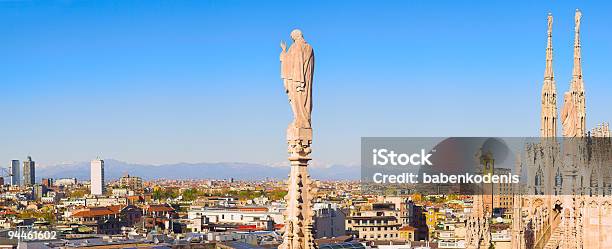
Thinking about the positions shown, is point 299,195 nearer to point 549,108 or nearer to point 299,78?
point 299,78

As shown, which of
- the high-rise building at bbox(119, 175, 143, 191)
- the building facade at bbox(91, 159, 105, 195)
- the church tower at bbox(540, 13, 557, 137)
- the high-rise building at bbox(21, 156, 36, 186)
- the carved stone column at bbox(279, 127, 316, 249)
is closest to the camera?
the carved stone column at bbox(279, 127, 316, 249)

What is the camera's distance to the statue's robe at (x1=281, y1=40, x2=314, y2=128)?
601 centimetres

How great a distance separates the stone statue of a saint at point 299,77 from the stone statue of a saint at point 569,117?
9.34 meters

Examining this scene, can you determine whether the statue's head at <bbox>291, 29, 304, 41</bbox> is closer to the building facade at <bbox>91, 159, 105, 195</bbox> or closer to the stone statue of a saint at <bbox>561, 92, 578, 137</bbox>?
the stone statue of a saint at <bbox>561, 92, 578, 137</bbox>

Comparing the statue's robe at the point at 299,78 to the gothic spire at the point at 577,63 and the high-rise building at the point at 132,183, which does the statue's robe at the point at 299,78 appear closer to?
the gothic spire at the point at 577,63

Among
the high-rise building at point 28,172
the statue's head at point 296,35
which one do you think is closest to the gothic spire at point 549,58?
the statue's head at point 296,35

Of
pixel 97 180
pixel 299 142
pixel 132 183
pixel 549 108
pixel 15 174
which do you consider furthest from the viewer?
pixel 15 174

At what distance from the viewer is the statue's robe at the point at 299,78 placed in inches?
237

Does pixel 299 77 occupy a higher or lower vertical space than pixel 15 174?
higher

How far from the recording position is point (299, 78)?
6016 mm

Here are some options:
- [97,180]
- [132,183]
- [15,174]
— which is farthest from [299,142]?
[15,174]

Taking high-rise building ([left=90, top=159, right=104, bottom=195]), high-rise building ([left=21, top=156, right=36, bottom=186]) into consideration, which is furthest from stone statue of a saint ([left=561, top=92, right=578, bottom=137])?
Result: high-rise building ([left=21, top=156, right=36, bottom=186])

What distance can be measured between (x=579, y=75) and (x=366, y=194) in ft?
303

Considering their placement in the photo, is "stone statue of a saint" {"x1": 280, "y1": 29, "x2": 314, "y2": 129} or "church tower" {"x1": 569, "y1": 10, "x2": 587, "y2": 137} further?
"church tower" {"x1": 569, "y1": 10, "x2": 587, "y2": 137}
